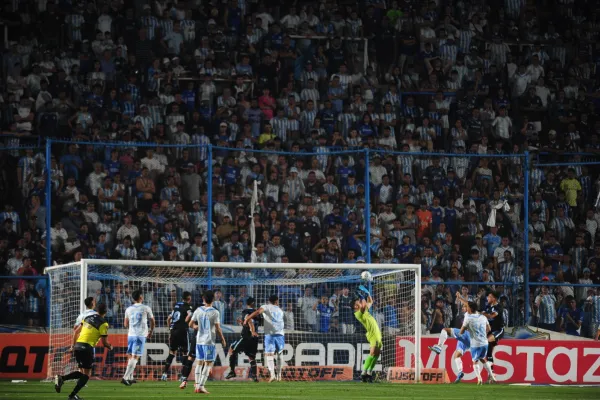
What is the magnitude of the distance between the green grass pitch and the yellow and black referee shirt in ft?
3.00

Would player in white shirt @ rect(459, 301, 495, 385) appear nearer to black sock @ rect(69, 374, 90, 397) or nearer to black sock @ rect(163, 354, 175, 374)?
black sock @ rect(163, 354, 175, 374)

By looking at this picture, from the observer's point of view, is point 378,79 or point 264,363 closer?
point 264,363

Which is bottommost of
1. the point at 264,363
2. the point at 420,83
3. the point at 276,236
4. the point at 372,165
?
the point at 264,363

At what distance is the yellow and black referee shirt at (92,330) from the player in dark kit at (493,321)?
9612 millimetres

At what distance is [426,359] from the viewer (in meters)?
26.3

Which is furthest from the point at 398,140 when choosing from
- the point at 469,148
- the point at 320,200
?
the point at 320,200

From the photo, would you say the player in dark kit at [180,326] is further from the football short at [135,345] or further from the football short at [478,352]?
the football short at [478,352]

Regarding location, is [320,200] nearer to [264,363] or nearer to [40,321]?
[264,363]

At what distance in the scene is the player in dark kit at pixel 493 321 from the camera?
25.5 metres

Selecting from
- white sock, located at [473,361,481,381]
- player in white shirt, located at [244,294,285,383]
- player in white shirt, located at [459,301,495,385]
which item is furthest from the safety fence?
player in white shirt, located at [244,294,285,383]

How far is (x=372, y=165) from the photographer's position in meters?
28.7

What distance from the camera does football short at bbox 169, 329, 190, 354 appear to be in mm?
24516

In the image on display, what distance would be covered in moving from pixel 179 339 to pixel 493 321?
22.6 ft

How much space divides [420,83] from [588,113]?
5.08 meters
